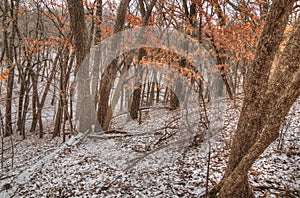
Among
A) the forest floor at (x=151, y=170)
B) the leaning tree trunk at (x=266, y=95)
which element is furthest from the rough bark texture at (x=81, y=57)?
the leaning tree trunk at (x=266, y=95)

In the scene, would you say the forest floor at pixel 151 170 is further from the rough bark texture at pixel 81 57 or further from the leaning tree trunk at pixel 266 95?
the rough bark texture at pixel 81 57

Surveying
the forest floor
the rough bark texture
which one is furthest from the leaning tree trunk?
the rough bark texture

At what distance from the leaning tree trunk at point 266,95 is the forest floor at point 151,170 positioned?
2.22 ft

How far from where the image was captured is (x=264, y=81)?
2.07 metres

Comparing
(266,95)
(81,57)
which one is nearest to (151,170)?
(266,95)

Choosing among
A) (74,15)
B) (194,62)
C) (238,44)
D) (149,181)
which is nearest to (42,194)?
(149,181)

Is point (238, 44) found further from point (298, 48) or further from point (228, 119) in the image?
point (298, 48)

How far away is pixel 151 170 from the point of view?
170 inches

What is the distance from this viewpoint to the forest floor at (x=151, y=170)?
11.0 feet

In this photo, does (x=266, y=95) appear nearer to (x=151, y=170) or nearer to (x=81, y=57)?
(x=151, y=170)

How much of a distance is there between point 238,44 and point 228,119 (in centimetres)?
252

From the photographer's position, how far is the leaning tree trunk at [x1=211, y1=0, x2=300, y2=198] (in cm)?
176

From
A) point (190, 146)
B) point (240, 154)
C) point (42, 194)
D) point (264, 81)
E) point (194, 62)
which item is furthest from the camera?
point (194, 62)

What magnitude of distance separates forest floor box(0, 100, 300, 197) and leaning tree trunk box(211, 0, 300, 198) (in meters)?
0.68
